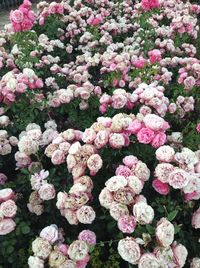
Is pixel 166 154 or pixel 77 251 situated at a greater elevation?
pixel 166 154

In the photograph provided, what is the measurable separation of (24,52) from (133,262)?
9.56 feet

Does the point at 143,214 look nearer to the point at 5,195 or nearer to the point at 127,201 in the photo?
the point at 127,201

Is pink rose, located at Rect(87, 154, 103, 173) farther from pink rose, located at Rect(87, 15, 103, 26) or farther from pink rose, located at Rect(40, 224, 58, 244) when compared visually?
pink rose, located at Rect(87, 15, 103, 26)

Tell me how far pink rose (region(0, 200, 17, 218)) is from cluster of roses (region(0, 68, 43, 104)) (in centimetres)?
119

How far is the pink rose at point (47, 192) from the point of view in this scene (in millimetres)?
2510

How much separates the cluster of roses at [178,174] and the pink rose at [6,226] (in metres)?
0.86

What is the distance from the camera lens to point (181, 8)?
6172mm

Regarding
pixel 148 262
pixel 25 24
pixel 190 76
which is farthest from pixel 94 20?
pixel 148 262

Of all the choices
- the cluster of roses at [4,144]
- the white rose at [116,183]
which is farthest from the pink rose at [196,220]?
the cluster of roses at [4,144]

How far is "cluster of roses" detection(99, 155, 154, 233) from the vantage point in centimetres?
210

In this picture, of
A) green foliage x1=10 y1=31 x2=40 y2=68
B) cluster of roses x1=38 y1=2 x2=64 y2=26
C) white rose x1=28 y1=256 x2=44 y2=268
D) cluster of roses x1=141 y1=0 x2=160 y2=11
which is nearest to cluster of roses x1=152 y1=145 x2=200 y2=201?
white rose x1=28 y1=256 x2=44 y2=268

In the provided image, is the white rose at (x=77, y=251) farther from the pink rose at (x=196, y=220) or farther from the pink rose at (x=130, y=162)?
the pink rose at (x=196, y=220)

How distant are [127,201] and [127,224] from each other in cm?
12

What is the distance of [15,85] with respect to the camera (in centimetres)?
325
